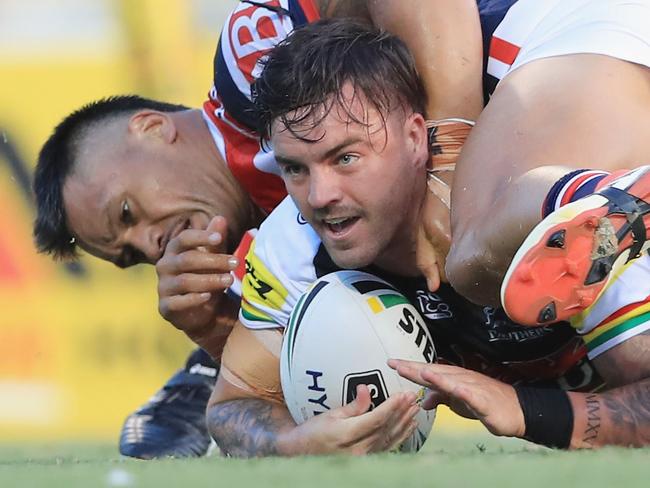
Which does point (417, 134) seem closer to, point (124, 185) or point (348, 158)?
point (348, 158)

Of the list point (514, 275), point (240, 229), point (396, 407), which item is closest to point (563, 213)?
point (514, 275)

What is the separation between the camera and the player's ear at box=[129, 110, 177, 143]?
16.6ft

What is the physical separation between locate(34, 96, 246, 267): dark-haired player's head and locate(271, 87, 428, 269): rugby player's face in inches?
51.0

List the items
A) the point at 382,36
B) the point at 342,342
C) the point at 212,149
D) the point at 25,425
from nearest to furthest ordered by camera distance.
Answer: the point at 342,342 < the point at 382,36 < the point at 212,149 < the point at 25,425

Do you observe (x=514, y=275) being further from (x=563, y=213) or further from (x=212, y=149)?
(x=212, y=149)

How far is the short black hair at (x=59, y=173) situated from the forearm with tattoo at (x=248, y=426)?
1.39 metres

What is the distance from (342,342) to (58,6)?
5.00 m

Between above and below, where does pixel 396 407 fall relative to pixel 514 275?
below

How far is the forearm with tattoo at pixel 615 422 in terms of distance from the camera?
3164 mm

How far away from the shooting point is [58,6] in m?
7.96

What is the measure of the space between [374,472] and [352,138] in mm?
1232

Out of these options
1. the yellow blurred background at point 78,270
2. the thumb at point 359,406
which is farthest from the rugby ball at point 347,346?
the yellow blurred background at point 78,270

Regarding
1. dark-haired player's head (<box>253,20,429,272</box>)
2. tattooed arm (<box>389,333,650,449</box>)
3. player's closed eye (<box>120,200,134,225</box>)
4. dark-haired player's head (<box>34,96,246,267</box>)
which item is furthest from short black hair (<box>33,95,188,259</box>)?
tattooed arm (<box>389,333,650,449</box>)

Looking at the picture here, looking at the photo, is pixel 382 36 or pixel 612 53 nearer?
pixel 612 53
